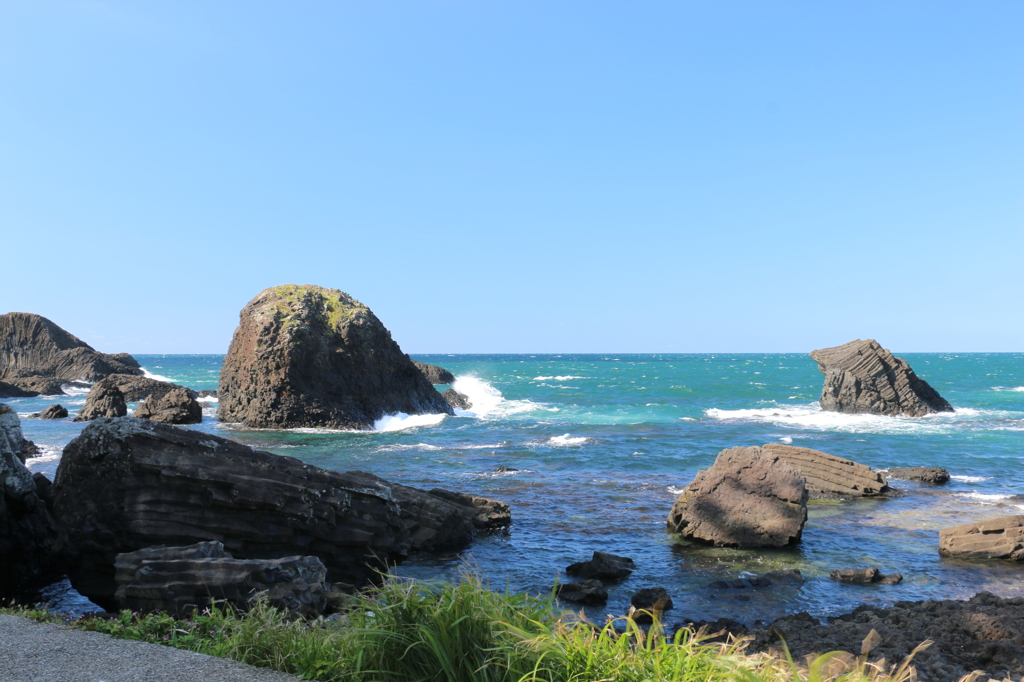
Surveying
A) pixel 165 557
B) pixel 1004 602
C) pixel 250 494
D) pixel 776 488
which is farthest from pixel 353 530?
pixel 1004 602

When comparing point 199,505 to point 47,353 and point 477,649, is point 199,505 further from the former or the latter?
point 47,353

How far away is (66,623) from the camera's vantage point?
5.89m

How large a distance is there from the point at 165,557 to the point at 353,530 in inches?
127

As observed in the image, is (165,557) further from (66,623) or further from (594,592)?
(594,592)

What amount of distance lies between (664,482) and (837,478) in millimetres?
4289

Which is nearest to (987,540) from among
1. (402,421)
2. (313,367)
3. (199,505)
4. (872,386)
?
(199,505)

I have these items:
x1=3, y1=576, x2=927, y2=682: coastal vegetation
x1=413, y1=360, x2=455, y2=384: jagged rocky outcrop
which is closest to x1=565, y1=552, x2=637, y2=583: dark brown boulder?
x1=3, y1=576, x2=927, y2=682: coastal vegetation

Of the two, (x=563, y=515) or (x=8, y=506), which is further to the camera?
(x=563, y=515)

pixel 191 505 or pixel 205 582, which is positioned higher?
pixel 191 505

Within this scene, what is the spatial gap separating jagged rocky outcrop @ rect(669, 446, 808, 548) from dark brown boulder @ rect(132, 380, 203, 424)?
79.4 feet

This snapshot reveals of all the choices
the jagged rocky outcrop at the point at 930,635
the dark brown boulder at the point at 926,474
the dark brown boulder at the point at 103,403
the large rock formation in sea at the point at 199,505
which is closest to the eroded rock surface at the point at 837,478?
the dark brown boulder at the point at 926,474

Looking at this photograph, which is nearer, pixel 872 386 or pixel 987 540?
pixel 987 540

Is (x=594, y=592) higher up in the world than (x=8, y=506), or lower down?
lower down

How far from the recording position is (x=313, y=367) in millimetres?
29938
